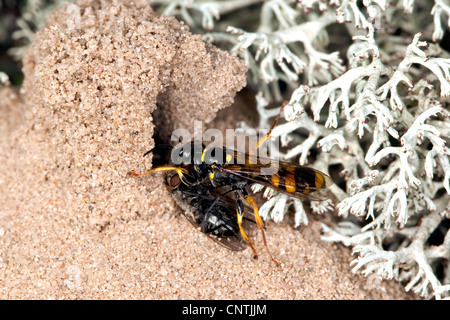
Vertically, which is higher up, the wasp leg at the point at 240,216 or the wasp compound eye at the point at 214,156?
the wasp compound eye at the point at 214,156

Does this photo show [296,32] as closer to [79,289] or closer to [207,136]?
[207,136]

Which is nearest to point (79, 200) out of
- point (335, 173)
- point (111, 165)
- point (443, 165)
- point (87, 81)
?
point (111, 165)

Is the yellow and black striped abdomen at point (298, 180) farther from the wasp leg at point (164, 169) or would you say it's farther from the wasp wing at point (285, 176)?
the wasp leg at point (164, 169)

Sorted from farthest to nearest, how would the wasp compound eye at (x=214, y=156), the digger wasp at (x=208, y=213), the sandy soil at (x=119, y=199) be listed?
1. the wasp compound eye at (x=214, y=156)
2. the digger wasp at (x=208, y=213)
3. the sandy soil at (x=119, y=199)

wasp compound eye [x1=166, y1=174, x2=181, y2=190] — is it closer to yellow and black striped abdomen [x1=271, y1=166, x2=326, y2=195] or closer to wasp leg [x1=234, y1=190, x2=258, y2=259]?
wasp leg [x1=234, y1=190, x2=258, y2=259]

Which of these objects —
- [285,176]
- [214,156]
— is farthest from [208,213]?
[285,176]

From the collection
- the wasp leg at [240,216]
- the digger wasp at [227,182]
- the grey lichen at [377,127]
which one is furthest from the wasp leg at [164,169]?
the grey lichen at [377,127]

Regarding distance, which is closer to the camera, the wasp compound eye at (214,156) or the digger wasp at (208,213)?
the digger wasp at (208,213)

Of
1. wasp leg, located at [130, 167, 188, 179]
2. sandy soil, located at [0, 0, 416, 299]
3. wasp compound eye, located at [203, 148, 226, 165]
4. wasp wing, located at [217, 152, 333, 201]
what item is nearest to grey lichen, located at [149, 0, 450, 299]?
wasp wing, located at [217, 152, 333, 201]
